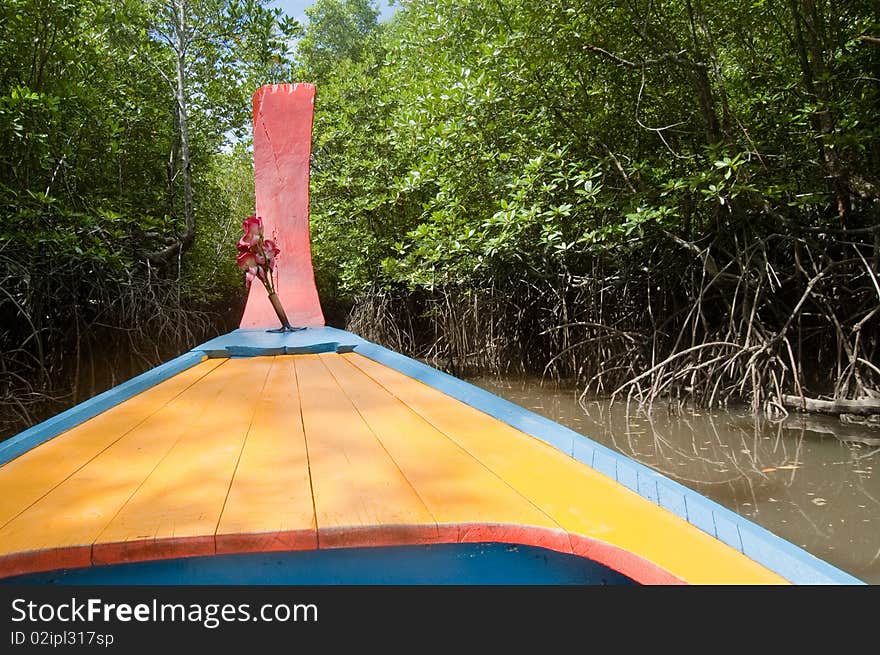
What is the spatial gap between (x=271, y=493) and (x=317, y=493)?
2.8 inches

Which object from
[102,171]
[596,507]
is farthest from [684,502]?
[102,171]

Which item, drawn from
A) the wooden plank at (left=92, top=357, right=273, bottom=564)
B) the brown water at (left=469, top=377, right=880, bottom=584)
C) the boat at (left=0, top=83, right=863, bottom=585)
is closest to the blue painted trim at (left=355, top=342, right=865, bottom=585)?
the boat at (left=0, top=83, right=863, bottom=585)

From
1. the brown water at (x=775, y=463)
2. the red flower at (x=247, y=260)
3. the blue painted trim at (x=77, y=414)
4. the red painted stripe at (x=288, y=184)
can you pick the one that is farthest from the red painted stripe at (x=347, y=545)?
the red painted stripe at (x=288, y=184)

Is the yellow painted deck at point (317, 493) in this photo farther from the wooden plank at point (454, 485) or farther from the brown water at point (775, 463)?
the brown water at point (775, 463)

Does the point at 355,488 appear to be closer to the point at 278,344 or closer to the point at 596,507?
the point at 596,507

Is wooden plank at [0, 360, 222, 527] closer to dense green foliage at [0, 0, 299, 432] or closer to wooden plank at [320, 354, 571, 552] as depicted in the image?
wooden plank at [320, 354, 571, 552]

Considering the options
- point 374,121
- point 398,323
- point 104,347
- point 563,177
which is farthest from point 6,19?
point 398,323

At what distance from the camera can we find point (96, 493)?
Result: 982 millimetres

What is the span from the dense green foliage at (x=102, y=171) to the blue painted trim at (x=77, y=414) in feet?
9.91

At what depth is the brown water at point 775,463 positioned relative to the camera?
244 cm

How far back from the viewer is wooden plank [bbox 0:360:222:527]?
3.23 ft

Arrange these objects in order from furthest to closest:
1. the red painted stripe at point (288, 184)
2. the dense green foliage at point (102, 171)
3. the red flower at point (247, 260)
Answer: the dense green foliage at point (102, 171), the red painted stripe at point (288, 184), the red flower at point (247, 260)

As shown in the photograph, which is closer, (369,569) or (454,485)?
(369,569)

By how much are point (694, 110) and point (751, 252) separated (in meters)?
1.22
